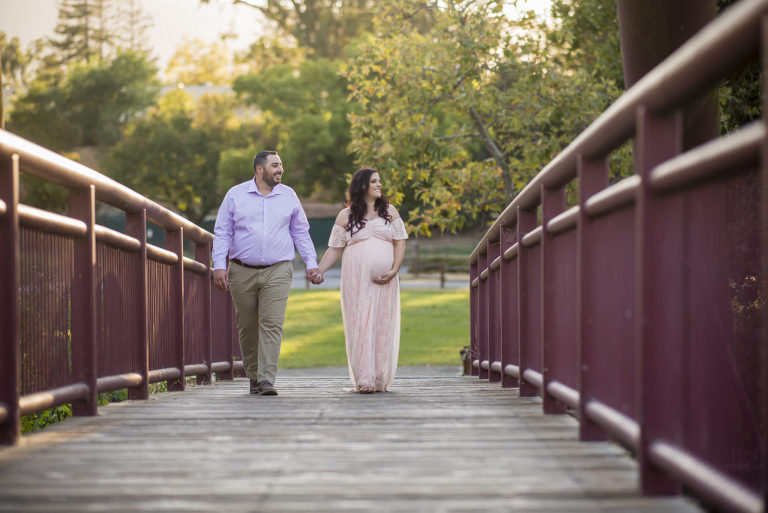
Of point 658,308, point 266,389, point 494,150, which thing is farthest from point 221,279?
point 494,150

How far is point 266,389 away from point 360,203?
1821 millimetres

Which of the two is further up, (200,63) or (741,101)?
(200,63)

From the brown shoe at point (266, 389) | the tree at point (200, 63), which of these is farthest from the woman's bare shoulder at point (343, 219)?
the tree at point (200, 63)

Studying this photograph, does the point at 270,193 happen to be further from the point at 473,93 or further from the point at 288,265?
the point at 473,93

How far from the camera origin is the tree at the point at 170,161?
54625 millimetres

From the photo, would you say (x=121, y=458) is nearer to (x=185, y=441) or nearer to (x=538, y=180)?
(x=185, y=441)

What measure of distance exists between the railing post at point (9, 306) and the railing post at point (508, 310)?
11.9ft

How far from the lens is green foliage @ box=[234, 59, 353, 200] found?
4981cm

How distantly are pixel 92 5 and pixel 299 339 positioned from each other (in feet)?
222

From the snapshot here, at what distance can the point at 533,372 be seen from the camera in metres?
5.74

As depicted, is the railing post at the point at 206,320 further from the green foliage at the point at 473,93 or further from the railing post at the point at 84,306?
the green foliage at the point at 473,93

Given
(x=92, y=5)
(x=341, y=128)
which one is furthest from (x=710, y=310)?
(x=92, y=5)

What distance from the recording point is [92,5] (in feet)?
277

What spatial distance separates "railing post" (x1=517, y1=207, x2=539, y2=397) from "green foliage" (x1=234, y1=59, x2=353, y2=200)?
142 ft
